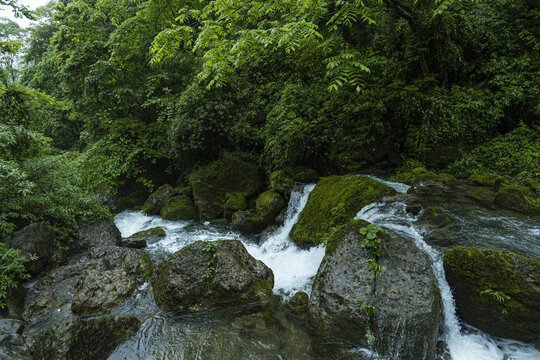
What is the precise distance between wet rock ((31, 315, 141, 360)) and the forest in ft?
0.24

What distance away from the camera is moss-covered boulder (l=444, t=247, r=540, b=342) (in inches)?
120

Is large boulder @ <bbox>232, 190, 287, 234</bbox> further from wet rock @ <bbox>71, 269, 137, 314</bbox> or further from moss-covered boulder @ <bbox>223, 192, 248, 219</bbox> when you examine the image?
wet rock @ <bbox>71, 269, 137, 314</bbox>

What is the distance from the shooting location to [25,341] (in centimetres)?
365

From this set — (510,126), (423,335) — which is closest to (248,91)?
(510,126)

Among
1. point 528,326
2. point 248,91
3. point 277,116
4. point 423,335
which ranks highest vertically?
point 248,91

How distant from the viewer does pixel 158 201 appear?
1077 centimetres

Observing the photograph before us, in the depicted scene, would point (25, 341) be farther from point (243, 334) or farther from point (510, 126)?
point (510, 126)

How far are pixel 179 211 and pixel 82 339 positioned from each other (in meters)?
6.50

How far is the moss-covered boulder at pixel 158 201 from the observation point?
10.7 metres

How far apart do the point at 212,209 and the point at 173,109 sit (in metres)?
4.61

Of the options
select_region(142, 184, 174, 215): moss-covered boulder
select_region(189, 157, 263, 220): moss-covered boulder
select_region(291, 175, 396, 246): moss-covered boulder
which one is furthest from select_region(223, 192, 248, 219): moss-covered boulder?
select_region(142, 184, 174, 215): moss-covered boulder

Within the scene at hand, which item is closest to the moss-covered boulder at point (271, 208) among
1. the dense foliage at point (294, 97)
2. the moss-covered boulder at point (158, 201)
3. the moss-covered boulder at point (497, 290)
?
the dense foliage at point (294, 97)

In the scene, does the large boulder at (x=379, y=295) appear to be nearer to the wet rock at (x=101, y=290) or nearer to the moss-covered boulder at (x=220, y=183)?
the wet rock at (x=101, y=290)

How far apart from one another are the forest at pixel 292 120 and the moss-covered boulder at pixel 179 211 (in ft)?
0.29
